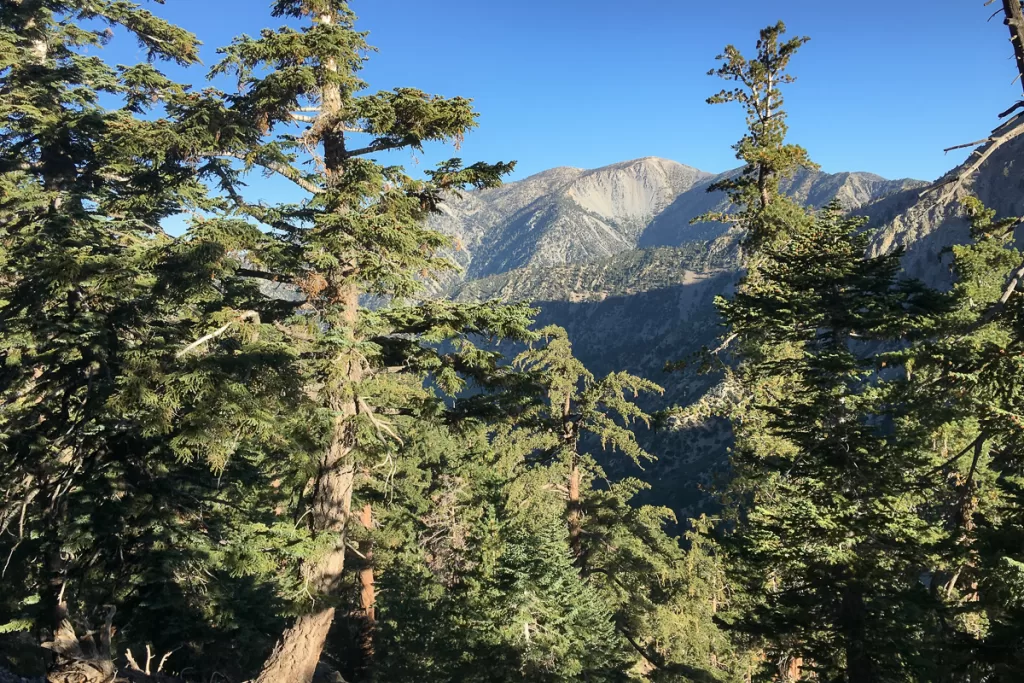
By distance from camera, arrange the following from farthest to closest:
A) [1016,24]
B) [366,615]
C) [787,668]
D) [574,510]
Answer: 1. [366,615]
2. [787,668]
3. [574,510]
4. [1016,24]

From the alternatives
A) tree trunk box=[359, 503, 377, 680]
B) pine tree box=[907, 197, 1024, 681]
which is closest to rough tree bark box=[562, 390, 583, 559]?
tree trunk box=[359, 503, 377, 680]

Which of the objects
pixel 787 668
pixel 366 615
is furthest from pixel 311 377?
pixel 787 668

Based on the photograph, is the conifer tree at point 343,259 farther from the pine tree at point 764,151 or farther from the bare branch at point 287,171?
the pine tree at point 764,151

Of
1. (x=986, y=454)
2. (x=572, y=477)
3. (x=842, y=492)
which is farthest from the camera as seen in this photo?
(x=572, y=477)

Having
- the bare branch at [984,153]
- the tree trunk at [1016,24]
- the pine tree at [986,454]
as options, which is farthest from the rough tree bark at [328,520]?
the tree trunk at [1016,24]

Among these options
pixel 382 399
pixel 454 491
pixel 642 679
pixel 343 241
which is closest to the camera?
pixel 343 241

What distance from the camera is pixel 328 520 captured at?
27.7ft

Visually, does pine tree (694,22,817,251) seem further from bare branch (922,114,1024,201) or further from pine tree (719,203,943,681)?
bare branch (922,114,1024,201)

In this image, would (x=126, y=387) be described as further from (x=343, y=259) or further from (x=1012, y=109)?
(x=1012, y=109)

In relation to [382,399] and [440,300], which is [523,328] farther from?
[382,399]

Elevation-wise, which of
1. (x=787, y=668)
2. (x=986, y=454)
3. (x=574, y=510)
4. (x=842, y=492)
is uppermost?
(x=842, y=492)

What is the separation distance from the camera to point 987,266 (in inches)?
650

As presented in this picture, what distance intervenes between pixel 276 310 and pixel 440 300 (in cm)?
296

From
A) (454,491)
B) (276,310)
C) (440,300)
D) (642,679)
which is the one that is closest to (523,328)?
(440,300)
